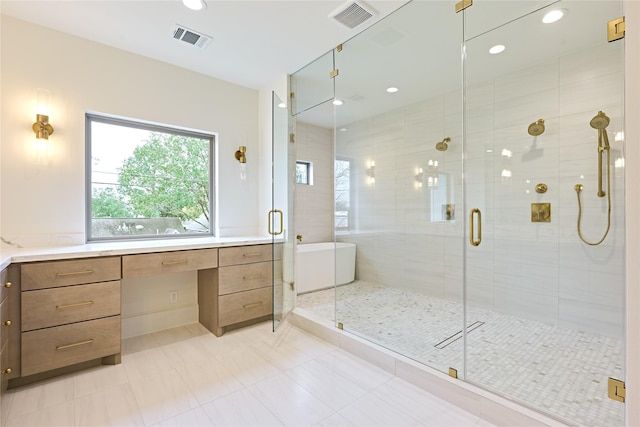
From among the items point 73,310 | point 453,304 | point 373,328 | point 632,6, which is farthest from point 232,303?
point 632,6

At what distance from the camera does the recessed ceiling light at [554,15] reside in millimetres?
2027

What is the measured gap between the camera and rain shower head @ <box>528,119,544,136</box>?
2568 mm

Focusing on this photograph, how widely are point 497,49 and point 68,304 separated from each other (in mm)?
3766

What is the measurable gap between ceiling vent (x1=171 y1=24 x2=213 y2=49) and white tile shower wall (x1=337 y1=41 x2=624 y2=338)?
1.89 meters

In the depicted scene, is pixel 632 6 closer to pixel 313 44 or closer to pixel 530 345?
pixel 313 44

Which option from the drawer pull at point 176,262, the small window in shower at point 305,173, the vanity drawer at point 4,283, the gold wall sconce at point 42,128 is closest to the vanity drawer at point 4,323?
the vanity drawer at point 4,283

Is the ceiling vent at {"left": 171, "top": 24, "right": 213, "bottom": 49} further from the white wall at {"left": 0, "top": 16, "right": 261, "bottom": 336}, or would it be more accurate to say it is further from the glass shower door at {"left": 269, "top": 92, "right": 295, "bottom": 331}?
the glass shower door at {"left": 269, "top": 92, "right": 295, "bottom": 331}

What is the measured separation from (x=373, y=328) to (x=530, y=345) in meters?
1.22

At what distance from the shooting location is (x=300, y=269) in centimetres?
361

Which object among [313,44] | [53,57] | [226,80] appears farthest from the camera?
[226,80]

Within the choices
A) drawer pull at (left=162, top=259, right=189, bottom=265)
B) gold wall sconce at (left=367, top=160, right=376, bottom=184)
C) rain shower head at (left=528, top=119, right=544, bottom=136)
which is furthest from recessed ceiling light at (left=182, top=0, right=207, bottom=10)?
rain shower head at (left=528, top=119, right=544, bottom=136)

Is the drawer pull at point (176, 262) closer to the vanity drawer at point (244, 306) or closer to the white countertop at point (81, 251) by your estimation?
the white countertop at point (81, 251)

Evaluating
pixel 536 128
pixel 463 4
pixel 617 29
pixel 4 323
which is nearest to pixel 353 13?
pixel 463 4

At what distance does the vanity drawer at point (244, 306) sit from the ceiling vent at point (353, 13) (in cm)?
238
